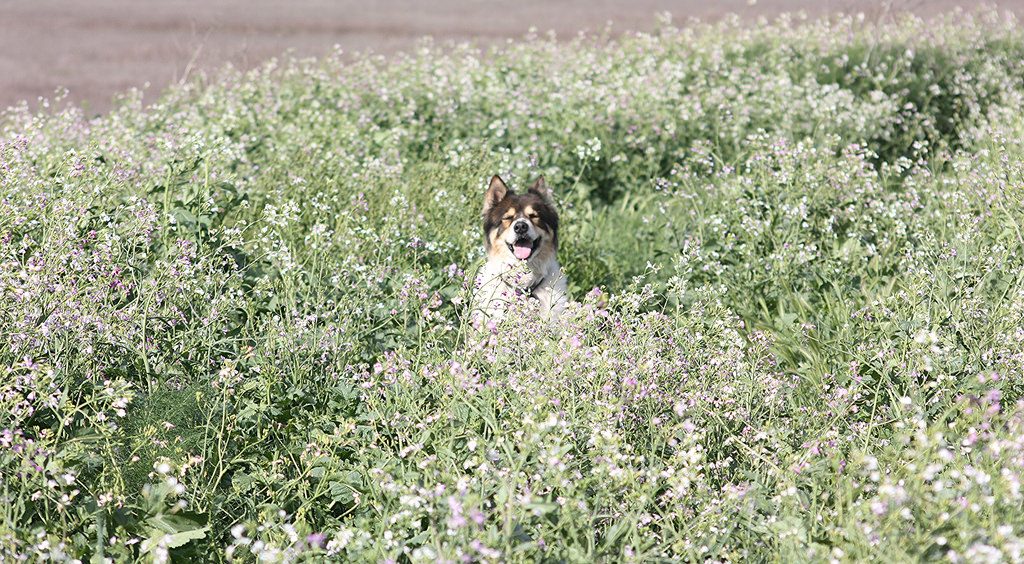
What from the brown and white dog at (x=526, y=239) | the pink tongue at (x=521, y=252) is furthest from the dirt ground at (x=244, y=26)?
the pink tongue at (x=521, y=252)

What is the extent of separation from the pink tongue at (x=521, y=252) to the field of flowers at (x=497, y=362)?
0.45 m

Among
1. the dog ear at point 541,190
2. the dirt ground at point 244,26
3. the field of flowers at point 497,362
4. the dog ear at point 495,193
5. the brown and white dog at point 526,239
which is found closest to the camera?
the field of flowers at point 497,362

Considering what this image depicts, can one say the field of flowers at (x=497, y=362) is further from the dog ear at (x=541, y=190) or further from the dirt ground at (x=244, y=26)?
the dirt ground at (x=244, y=26)

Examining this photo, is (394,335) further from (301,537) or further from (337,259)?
(301,537)

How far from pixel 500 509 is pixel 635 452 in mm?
1014

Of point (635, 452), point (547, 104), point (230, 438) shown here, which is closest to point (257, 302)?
point (230, 438)

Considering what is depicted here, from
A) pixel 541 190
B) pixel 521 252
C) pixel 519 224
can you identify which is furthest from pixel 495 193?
pixel 521 252

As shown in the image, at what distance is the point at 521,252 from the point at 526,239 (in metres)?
0.10

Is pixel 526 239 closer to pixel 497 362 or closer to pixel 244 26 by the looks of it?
pixel 497 362

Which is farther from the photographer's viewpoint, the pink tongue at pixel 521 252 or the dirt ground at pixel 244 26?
the dirt ground at pixel 244 26

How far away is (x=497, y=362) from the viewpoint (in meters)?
4.51

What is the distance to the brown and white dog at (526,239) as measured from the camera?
6637 mm

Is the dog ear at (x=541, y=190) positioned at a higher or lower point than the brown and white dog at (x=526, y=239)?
higher

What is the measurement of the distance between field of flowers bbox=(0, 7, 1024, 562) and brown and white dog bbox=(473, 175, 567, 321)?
27 centimetres
